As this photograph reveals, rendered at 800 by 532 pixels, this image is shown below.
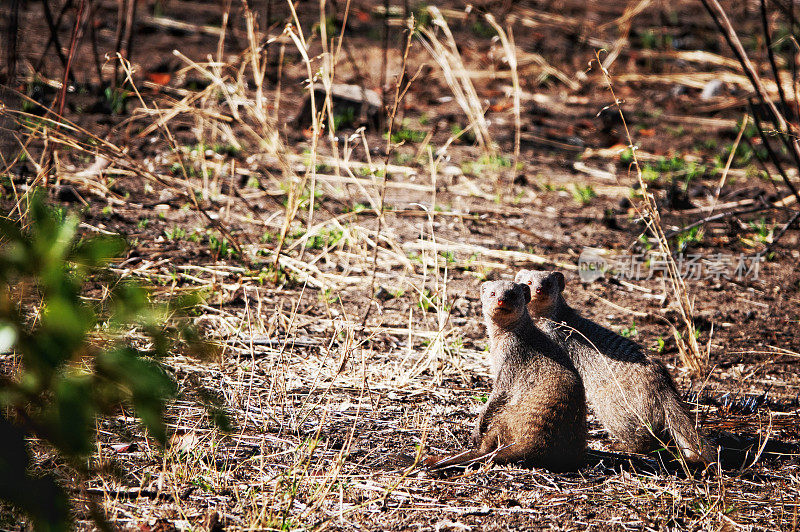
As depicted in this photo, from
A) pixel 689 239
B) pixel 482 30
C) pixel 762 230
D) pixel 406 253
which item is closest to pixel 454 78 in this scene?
pixel 406 253

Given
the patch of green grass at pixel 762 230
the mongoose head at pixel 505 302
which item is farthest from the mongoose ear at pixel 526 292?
the patch of green grass at pixel 762 230

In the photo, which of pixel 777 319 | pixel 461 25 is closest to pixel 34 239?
pixel 777 319

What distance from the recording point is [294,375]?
3.73m

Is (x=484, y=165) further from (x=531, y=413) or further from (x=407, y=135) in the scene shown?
(x=531, y=413)

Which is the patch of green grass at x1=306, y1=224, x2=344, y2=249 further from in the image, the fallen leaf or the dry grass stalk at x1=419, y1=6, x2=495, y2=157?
the fallen leaf

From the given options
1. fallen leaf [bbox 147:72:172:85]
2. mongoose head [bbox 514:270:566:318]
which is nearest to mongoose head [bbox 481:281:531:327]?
mongoose head [bbox 514:270:566:318]

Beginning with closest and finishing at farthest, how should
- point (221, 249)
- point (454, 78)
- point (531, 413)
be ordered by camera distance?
point (531, 413) < point (221, 249) < point (454, 78)

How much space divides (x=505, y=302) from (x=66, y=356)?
2.18 m

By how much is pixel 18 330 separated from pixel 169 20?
8.93 m

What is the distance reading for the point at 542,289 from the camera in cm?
372

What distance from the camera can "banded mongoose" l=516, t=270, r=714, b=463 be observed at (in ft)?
10.4

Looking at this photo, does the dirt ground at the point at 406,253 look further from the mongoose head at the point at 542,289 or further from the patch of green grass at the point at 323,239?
the mongoose head at the point at 542,289

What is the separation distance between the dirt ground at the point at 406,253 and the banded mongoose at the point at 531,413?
0.08m

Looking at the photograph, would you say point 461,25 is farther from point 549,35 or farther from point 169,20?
point 169,20
